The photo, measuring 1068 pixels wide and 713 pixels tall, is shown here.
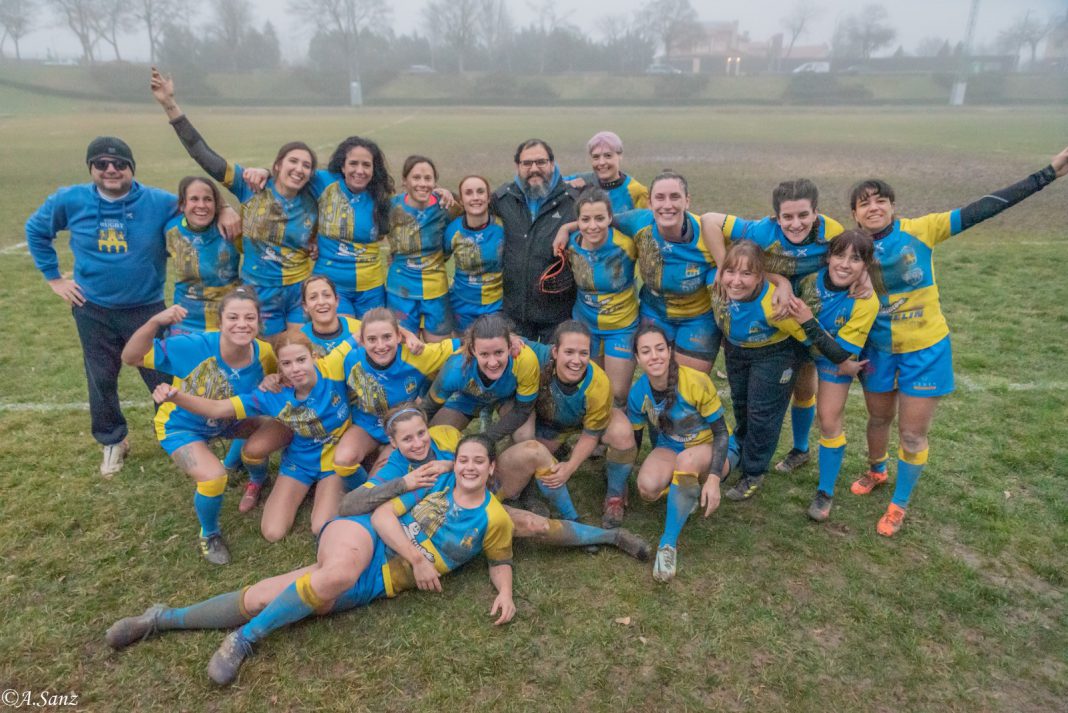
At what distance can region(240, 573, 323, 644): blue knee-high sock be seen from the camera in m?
3.01

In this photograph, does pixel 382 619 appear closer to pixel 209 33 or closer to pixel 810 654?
pixel 810 654

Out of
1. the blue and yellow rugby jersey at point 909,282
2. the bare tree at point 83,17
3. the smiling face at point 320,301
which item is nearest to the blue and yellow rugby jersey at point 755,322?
the blue and yellow rugby jersey at point 909,282

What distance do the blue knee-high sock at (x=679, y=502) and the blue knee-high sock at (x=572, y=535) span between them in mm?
300

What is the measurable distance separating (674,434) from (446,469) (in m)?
1.34

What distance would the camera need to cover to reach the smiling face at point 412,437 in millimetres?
3482

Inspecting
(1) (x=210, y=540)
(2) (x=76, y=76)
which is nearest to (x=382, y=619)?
(1) (x=210, y=540)

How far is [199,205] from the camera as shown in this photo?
429 cm

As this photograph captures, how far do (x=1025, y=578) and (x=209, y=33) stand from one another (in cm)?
7544

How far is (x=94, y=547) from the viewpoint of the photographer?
375 cm

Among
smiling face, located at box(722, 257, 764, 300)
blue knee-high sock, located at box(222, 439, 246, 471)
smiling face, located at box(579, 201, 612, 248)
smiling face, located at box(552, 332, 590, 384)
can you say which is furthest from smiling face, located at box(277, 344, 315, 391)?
smiling face, located at box(722, 257, 764, 300)

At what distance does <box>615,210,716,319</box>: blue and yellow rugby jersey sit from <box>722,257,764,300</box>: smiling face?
370 mm

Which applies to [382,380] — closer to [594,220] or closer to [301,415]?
[301,415]

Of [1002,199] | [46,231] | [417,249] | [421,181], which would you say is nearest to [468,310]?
[417,249]

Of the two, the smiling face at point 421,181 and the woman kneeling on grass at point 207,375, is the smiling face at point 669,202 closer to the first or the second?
the smiling face at point 421,181
